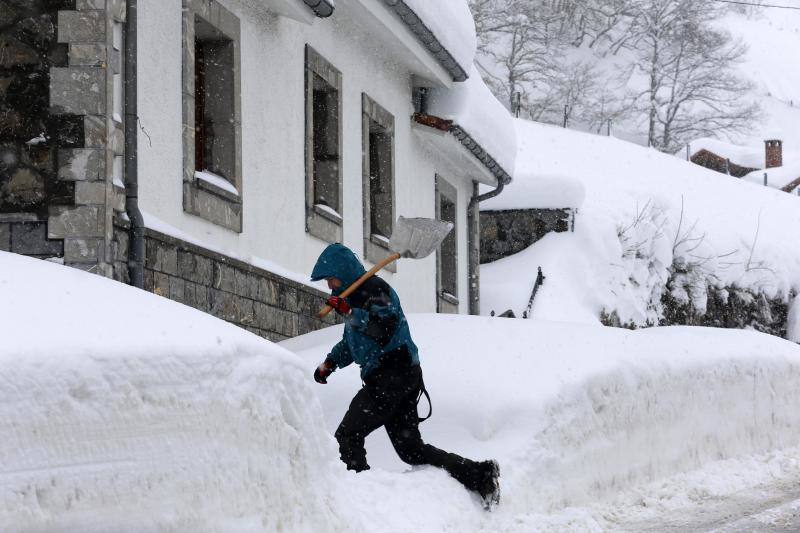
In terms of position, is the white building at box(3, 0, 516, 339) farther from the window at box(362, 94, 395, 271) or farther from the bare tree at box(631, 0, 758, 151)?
the bare tree at box(631, 0, 758, 151)

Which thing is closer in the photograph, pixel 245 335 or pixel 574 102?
pixel 245 335

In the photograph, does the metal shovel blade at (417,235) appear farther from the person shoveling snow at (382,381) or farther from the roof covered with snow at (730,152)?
the roof covered with snow at (730,152)

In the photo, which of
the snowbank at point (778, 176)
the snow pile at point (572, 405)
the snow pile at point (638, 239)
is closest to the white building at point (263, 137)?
the snow pile at point (572, 405)

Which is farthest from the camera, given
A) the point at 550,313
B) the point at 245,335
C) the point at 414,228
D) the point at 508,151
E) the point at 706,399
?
the point at 550,313

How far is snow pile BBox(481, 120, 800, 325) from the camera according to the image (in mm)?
22328

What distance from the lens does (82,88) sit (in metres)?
8.18

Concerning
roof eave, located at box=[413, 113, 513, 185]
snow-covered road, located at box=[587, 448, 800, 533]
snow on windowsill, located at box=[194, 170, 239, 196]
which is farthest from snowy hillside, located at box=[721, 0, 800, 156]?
snow on windowsill, located at box=[194, 170, 239, 196]

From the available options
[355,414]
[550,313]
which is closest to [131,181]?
[355,414]

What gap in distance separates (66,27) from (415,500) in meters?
3.63

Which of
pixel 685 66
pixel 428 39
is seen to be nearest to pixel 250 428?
pixel 428 39

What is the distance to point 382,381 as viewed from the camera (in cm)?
704

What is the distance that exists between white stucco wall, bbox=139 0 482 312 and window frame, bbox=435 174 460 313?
0.25 metres

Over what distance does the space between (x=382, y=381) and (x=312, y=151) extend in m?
5.60

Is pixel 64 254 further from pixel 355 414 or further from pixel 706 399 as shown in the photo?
pixel 706 399
